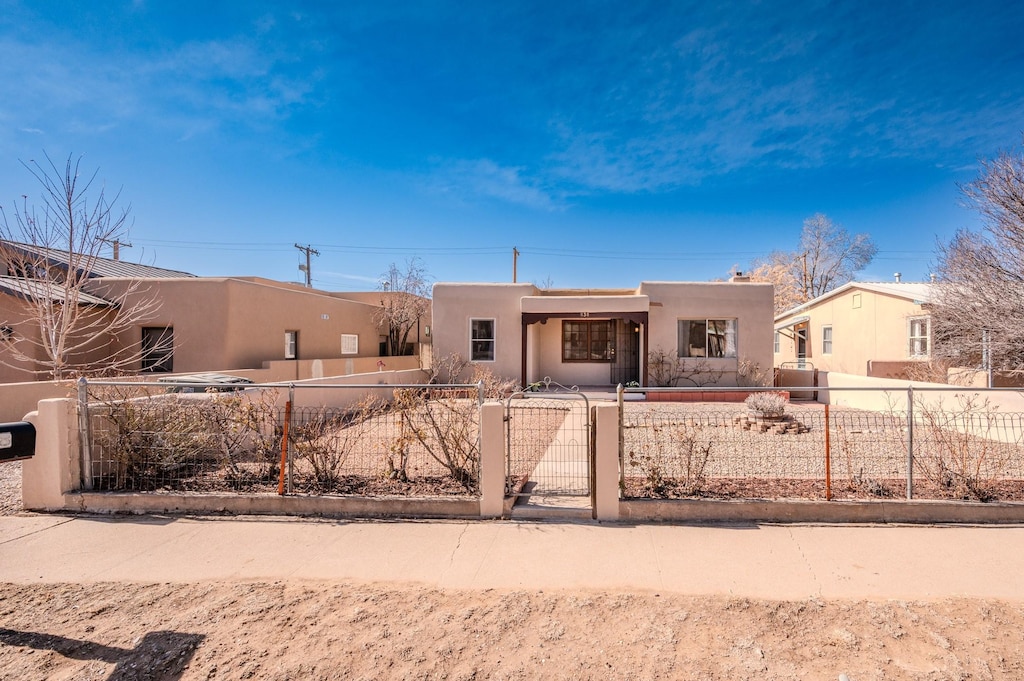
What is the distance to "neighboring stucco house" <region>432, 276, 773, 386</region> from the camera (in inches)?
628

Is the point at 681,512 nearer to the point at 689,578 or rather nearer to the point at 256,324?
the point at 689,578

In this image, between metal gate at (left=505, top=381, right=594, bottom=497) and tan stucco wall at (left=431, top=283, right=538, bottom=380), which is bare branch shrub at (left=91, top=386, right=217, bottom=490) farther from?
tan stucco wall at (left=431, top=283, right=538, bottom=380)

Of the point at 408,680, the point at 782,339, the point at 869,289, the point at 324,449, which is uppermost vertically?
the point at 869,289

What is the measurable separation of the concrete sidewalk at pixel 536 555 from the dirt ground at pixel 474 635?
0.20 m

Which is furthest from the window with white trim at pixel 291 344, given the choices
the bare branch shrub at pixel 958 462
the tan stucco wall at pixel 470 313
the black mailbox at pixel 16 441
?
the bare branch shrub at pixel 958 462

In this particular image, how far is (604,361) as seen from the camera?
1736 centimetres

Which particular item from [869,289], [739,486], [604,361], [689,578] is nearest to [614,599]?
[689,578]

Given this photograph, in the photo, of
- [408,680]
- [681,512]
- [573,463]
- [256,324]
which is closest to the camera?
[408,680]

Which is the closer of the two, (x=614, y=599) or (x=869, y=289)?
(x=614, y=599)

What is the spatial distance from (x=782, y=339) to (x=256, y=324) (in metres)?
24.1

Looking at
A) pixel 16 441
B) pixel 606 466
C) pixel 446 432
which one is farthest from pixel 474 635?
pixel 16 441

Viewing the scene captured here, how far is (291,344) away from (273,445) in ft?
44.0

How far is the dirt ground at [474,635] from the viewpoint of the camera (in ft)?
9.82

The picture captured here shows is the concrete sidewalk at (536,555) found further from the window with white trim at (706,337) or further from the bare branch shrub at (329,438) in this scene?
the window with white trim at (706,337)
